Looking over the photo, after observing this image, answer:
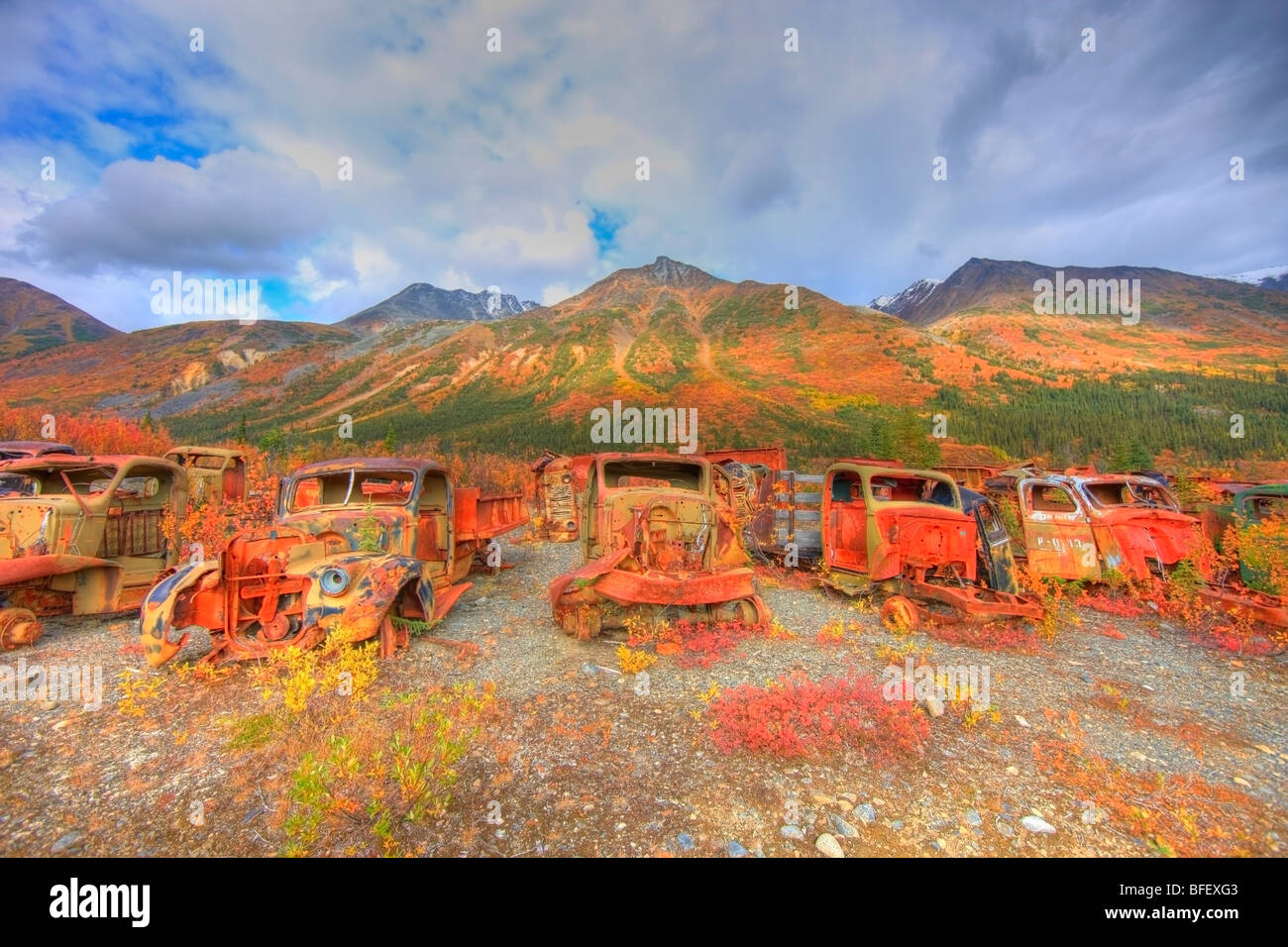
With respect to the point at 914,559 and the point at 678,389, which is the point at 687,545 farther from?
the point at 678,389

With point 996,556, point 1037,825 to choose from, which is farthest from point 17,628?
point 996,556

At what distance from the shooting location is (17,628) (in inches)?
207

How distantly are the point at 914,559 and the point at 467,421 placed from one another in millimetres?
42273

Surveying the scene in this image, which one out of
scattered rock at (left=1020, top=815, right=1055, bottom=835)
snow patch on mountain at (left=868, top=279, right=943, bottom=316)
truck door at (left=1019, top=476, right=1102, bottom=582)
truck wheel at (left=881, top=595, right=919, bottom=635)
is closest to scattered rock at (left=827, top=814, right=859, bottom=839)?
scattered rock at (left=1020, top=815, right=1055, bottom=835)

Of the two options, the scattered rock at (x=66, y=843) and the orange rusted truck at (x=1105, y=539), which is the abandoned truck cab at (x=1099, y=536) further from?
the scattered rock at (x=66, y=843)

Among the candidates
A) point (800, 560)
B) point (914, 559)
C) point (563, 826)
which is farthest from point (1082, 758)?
point (800, 560)

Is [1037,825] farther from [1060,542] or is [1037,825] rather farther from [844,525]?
[1060,542]

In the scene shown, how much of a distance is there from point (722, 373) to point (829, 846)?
186ft

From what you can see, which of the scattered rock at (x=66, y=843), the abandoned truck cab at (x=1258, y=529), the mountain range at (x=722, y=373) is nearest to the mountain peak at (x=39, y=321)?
the mountain range at (x=722, y=373)

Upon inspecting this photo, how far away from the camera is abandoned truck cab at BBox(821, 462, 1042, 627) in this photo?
589 centimetres

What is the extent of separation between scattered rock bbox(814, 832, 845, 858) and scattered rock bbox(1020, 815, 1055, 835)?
113 centimetres

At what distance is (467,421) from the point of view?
4381 cm

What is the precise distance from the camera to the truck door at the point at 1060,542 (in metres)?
7.01

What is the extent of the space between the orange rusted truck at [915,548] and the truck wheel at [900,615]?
0.5 inches
